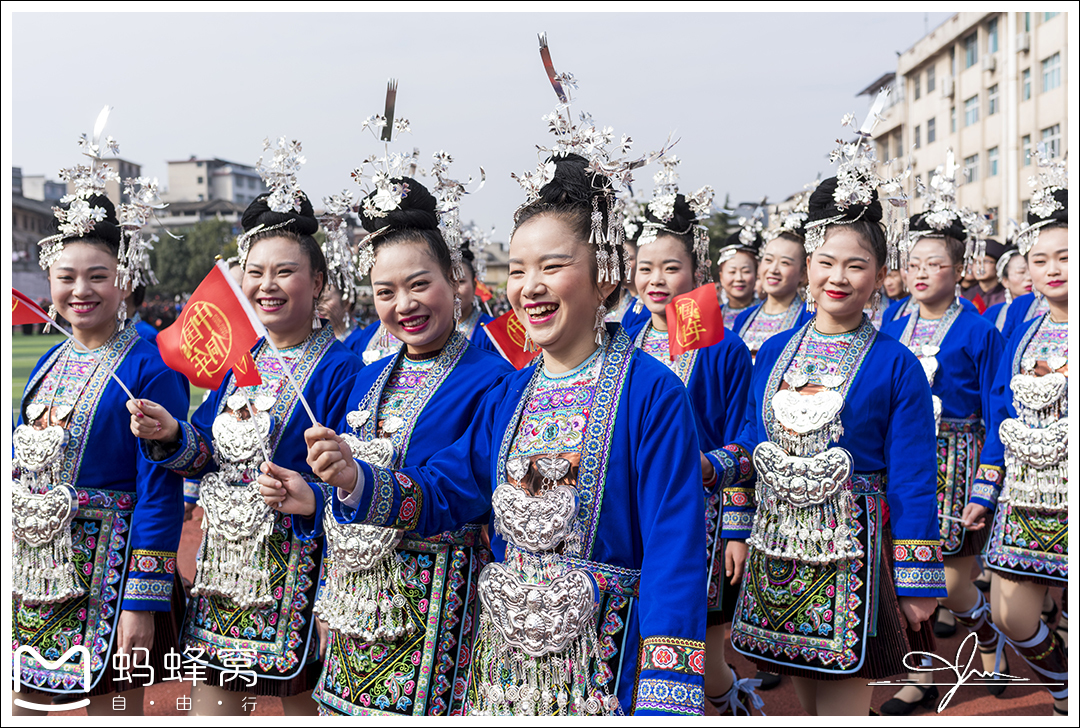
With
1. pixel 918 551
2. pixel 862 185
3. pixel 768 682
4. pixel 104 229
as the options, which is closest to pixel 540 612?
pixel 918 551

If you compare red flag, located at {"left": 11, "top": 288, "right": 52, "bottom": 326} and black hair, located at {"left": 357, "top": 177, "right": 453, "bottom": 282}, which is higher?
black hair, located at {"left": 357, "top": 177, "right": 453, "bottom": 282}

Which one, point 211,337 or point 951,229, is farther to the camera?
point 951,229

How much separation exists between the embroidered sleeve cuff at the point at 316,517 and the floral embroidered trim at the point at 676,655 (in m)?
0.93

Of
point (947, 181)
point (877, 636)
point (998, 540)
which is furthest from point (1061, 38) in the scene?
point (877, 636)

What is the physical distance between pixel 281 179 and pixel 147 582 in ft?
5.00

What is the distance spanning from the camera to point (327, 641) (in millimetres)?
2887

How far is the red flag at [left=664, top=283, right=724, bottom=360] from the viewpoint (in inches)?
150

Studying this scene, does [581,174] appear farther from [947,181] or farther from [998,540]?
[947,181]

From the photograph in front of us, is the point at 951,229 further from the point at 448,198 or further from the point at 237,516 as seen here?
the point at 237,516

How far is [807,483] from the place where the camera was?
3.17 metres

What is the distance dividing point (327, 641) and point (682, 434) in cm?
141

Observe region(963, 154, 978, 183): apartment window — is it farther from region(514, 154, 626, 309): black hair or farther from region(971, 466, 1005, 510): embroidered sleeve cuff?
region(514, 154, 626, 309): black hair

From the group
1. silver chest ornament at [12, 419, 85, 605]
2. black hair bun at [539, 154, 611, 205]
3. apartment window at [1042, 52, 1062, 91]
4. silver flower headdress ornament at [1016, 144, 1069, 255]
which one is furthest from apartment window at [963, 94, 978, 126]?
silver chest ornament at [12, 419, 85, 605]

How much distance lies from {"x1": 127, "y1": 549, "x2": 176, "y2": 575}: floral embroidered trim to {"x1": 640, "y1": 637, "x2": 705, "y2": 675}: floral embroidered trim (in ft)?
6.52
